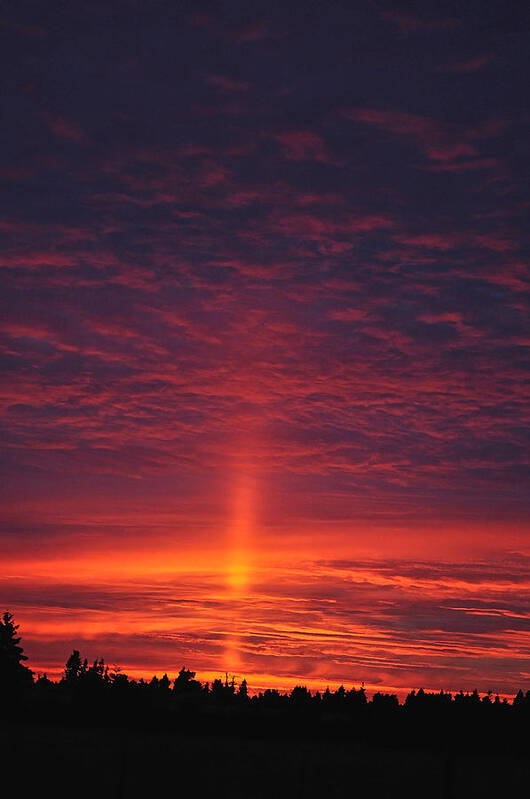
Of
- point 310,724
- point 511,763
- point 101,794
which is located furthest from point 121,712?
point 511,763

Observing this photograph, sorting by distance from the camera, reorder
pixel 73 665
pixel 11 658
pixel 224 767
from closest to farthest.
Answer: pixel 224 767 < pixel 11 658 < pixel 73 665

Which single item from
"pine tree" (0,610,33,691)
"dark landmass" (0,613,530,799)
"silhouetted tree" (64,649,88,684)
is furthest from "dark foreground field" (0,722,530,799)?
"silhouetted tree" (64,649,88,684)

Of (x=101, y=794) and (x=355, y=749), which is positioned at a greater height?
(x=355, y=749)

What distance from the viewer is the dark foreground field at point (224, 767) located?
84.2 ft

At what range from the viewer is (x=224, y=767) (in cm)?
2678

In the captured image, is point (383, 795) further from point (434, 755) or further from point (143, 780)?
point (143, 780)

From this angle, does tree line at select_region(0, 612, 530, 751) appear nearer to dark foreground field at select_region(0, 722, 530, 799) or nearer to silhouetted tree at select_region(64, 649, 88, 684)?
dark foreground field at select_region(0, 722, 530, 799)

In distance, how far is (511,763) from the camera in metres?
29.4

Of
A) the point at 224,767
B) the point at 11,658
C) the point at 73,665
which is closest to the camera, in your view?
the point at 224,767

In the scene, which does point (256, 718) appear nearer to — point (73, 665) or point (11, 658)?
point (11, 658)

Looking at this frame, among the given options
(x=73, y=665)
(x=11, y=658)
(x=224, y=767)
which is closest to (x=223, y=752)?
(x=224, y=767)

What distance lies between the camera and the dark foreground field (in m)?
25.7

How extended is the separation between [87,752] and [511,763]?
43.4 feet

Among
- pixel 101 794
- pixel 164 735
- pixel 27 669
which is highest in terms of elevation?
pixel 27 669
